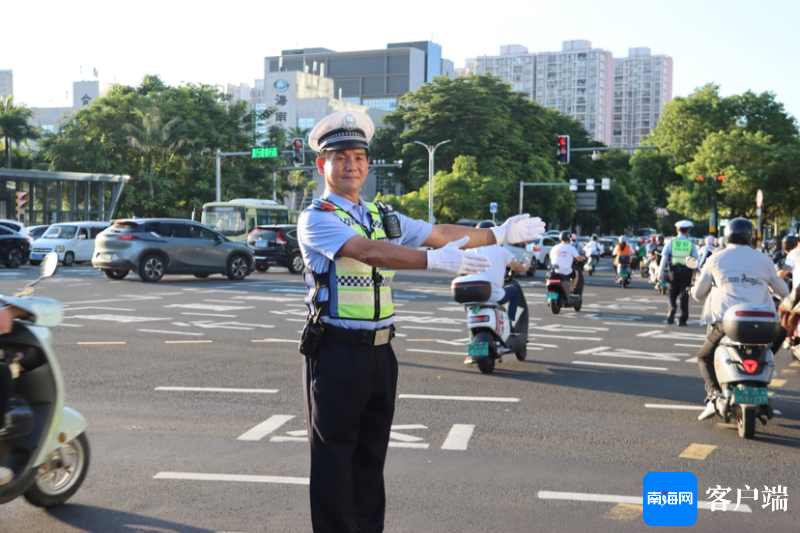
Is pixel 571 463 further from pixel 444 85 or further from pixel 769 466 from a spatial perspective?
pixel 444 85

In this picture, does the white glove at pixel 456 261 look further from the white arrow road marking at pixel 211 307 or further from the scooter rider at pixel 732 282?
the white arrow road marking at pixel 211 307

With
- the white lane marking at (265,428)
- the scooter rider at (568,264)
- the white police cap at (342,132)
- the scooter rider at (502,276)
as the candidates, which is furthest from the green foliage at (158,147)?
the white police cap at (342,132)

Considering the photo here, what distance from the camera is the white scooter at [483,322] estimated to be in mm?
10312

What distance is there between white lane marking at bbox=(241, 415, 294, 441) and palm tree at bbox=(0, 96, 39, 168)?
59.1 metres

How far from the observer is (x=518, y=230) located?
4.14 metres

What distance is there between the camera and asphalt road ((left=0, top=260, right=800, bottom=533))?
520 centimetres

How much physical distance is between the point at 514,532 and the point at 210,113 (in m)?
55.6

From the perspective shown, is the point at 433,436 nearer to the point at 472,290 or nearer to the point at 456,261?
the point at 472,290

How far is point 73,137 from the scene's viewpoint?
55.9 meters

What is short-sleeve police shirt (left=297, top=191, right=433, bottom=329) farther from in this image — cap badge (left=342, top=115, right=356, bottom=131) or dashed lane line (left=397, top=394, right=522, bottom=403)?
dashed lane line (left=397, top=394, right=522, bottom=403)

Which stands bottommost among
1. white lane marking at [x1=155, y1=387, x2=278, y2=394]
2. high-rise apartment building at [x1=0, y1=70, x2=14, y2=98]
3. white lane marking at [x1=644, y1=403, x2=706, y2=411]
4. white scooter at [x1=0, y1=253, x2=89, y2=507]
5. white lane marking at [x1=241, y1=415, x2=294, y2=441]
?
white lane marking at [x1=155, y1=387, x2=278, y2=394]

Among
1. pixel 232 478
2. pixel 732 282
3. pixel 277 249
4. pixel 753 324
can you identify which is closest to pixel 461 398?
pixel 732 282

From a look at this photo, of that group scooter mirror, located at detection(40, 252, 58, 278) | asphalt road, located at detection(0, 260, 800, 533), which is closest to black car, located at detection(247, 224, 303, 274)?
asphalt road, located at detection(0, 260, 800, 533)

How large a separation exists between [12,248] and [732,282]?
91.5 feet
